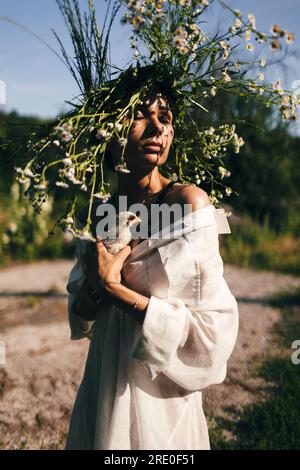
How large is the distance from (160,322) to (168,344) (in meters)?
0.09

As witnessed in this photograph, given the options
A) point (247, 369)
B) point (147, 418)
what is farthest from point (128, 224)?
point (247, 369)

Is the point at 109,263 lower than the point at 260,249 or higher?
higher

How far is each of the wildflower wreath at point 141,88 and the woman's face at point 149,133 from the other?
→ 4cm

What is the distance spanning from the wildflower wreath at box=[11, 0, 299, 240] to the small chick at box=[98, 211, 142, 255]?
0.12m

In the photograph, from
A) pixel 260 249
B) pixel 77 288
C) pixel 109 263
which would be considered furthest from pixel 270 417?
pixel 260 249

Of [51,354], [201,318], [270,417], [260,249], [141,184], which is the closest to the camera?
[201,318]

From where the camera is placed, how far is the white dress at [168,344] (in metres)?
1.83

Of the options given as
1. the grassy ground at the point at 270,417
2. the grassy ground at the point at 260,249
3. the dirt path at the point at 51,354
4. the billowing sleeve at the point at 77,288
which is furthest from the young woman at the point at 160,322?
the grassy ground at the point at 260,249

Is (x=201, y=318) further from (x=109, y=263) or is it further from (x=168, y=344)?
(x=109, y=263)

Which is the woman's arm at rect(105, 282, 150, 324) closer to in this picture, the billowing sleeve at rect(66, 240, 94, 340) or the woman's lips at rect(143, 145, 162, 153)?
the billowing sleeve at rect(66, 240, 94, 340)

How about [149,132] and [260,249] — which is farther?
[260,249]

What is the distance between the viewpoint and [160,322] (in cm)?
180
